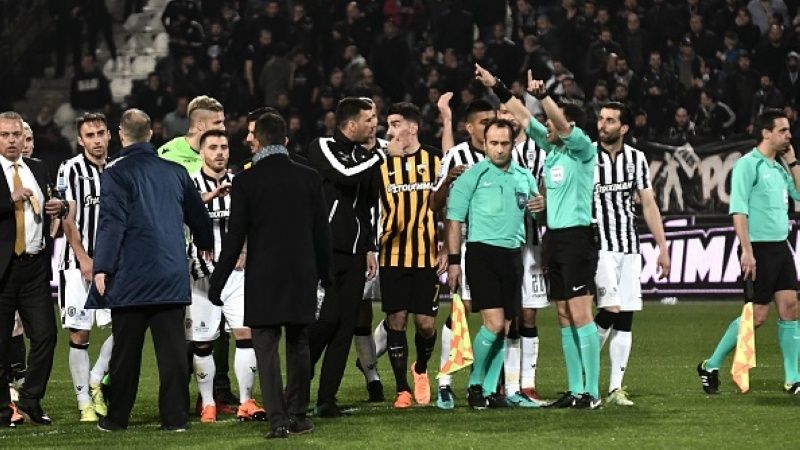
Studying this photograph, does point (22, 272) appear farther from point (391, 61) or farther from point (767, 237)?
point (391, 61)

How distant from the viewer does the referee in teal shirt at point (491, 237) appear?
10477mm

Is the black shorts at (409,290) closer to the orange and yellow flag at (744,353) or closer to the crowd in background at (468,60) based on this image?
the orange and yellow flag at (744,353)

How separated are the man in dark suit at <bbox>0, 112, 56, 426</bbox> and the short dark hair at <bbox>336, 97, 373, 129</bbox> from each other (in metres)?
2.09

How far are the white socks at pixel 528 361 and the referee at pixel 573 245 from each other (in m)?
0.76

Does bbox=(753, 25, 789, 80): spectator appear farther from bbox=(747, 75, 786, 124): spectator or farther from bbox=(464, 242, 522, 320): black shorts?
bbox=(464, 242, 522, 320): black shorts

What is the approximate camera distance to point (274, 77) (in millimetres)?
24859

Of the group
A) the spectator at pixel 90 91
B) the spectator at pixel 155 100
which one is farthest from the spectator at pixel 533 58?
the spectator at pixel 90 91

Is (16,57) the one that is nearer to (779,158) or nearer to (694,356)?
(694,356)

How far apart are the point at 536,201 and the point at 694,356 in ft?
13.8

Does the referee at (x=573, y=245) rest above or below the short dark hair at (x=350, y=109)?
below

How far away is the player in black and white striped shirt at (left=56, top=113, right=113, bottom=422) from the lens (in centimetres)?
1067

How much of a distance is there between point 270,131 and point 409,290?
2.53m

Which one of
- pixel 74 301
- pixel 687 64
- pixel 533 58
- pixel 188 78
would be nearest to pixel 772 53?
pixel 687 64

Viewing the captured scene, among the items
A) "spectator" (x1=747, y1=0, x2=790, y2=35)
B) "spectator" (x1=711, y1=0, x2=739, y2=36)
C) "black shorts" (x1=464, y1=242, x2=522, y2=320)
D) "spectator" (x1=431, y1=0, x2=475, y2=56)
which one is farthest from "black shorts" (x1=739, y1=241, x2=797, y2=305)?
"spectator" (x1=431, y1=0, x2=475, y2=56)
